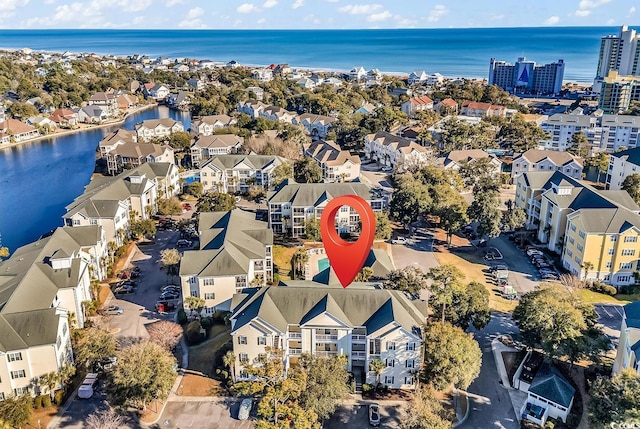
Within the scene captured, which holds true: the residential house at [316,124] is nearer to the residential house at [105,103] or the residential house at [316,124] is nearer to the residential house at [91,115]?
the residential house at [91,115]

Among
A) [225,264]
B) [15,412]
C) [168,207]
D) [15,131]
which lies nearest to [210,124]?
[15,131]

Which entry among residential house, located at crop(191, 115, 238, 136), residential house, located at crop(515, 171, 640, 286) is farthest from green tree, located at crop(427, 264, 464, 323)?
residential house, located at crop(191, 115, 238, 136)

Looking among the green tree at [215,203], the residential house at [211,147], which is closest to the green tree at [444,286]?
the green tree at [215,203]

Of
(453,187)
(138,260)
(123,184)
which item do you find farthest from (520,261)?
(123,184)

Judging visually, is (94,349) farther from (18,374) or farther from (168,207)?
(168,207)

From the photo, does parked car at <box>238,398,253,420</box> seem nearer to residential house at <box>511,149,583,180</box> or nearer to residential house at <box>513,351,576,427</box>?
residential house at <box>513,351,576,427</box>

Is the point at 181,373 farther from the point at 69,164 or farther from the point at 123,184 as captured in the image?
the point at 69,164

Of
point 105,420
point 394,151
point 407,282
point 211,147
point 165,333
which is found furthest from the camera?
point 211,147
